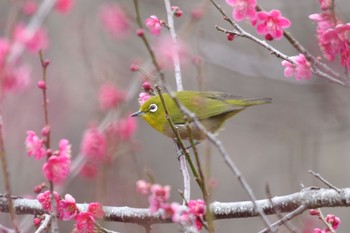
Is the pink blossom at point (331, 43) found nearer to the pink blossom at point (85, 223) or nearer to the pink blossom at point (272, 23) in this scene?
the pink blossom at point (272, 23)

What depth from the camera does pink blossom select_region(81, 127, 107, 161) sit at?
4.37m

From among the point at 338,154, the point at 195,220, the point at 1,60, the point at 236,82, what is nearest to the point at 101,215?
the point at 195,220

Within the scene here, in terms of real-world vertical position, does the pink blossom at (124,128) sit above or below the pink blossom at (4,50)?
below

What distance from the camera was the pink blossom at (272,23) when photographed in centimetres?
284

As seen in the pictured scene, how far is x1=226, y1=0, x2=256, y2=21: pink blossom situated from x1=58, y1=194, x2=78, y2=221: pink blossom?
3.42ft

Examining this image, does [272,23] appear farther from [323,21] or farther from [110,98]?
[110,98]

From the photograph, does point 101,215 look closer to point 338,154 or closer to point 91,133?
point 91,133

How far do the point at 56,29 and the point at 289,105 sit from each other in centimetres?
405

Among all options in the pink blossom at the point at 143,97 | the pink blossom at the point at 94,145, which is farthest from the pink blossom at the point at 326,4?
the pink blossom at the point at 94,145

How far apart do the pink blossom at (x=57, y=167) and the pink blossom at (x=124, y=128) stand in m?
2.11

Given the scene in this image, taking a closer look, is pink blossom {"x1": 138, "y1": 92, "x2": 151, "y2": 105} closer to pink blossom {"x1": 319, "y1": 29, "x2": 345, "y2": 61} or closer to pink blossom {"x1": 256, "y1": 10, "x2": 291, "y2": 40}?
pink blossom {"x1": 256, "y1": 10, "x2": 291, "y2": 40}

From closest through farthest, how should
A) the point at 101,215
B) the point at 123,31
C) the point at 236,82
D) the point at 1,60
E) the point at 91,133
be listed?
the point at 101,215, the point at 1,60, the point at 91,133, the point at 123,31, the point at 236,82

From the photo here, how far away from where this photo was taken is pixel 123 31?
23.9ft

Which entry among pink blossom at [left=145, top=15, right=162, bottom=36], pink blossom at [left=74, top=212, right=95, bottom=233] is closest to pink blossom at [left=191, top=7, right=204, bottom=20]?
pink blossom at [left=145, top=15, right=162, bottom=36]
